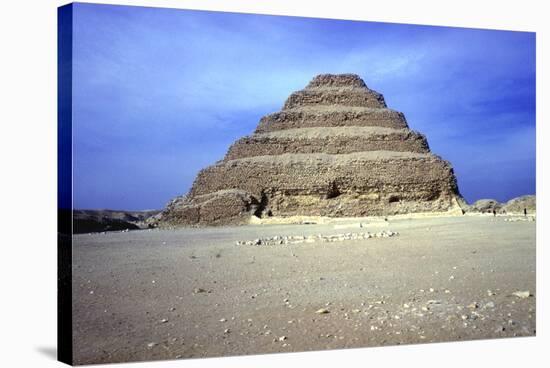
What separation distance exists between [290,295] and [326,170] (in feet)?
33.1

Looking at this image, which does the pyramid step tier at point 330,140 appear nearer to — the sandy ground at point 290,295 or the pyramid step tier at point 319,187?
the pyramid step tier at point 319,187

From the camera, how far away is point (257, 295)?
6910mm

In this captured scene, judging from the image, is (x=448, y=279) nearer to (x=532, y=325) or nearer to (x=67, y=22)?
(x=532, y=325)

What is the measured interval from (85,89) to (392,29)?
456 centimetres

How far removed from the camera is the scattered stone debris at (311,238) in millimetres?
9219

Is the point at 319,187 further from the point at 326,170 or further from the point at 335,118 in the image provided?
the point at 335,118

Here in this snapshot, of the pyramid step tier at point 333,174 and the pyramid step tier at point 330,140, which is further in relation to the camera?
the pyramid step tier at point 330,140

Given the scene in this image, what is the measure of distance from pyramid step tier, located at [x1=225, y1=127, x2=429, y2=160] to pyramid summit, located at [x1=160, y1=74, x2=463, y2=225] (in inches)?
1.7

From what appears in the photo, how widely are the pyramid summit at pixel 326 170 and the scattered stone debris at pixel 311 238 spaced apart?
549 millimetres

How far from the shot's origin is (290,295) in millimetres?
6949

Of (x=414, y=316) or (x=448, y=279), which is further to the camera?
(x=448, y=279)

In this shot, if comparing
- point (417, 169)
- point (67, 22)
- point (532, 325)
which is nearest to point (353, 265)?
point (532, 325)

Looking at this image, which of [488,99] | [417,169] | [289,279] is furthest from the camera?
[417,169]

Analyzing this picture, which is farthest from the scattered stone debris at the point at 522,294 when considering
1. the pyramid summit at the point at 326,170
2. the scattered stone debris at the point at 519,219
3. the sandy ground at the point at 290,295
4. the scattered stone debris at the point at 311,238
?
the pyramid summit at the point at 326,170
